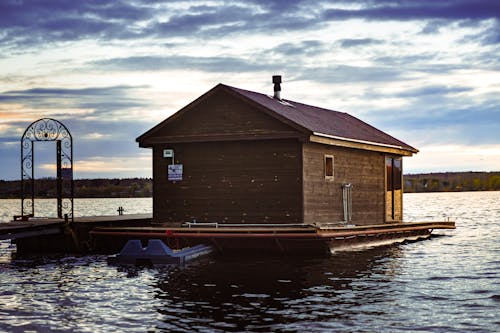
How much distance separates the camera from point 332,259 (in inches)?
1043

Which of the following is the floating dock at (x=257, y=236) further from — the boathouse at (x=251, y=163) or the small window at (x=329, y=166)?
the small window at (x=329, y=166)

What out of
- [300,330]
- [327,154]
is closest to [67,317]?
[300,330]

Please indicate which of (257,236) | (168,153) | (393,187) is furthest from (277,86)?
(257,236)

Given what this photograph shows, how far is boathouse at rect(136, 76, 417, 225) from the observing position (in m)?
27.5

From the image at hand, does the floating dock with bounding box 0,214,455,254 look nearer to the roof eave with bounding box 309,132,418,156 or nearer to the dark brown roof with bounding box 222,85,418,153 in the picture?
the roof eave with bounding box 309,132,418,156

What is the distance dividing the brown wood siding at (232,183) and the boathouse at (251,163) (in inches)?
1.4

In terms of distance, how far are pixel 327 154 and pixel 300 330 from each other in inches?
599

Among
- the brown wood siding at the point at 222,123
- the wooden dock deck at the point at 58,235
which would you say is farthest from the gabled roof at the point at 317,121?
the wooden dock deck at the point at 58,235

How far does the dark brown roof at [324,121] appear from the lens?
2838 centimetres

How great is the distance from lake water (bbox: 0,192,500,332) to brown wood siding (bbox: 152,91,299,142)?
463cm

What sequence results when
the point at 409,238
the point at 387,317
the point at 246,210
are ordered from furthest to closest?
the point at 409,238, the point at 246,210, the point at 387,317

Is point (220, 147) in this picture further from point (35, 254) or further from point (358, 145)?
point (35, 254)

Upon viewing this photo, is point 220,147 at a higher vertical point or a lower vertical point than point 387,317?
higher

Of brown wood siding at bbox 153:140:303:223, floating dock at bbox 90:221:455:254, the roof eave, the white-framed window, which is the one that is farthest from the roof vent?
floating dock at bbox 90:221:455:254
